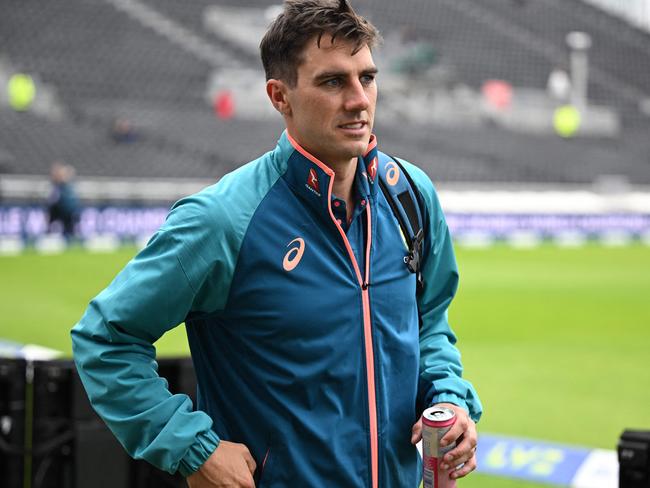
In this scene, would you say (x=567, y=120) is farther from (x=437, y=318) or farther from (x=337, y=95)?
(x=337, y=95)

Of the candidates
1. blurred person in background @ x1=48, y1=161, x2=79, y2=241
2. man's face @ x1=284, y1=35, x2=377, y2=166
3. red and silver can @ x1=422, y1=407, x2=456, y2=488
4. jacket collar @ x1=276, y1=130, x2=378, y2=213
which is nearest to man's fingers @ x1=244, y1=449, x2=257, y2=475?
red and silver can @ x1=422, y1=407, x2=456, y2=488

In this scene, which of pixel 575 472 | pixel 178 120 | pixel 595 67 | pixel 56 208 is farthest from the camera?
pixel 595 67

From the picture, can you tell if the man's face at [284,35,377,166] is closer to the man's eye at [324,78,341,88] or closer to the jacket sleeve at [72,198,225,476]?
the man's eye at [324,78,341,88]

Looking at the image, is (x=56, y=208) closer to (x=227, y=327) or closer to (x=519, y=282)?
(x=519, y=282)

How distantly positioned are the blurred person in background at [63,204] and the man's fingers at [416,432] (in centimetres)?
1995

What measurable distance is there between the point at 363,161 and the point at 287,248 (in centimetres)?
33

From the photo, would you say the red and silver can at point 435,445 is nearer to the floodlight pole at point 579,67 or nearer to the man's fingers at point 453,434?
the man's fingers at point 453,434

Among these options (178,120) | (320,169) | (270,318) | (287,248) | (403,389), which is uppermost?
(178,120)

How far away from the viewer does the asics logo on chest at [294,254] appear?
2510 millimetres

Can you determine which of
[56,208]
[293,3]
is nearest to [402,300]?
[293,3]

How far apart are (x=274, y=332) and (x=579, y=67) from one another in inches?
1547

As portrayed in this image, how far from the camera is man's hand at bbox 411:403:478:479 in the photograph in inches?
101

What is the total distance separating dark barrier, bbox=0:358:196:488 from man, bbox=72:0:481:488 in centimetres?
193

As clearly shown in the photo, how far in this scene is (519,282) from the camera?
17.8 metres
